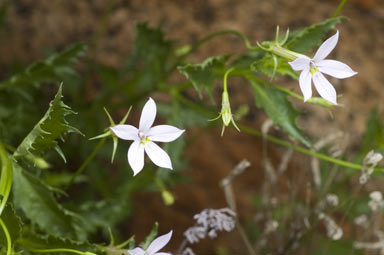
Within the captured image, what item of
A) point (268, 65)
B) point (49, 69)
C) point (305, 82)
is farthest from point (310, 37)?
point (49, 69)

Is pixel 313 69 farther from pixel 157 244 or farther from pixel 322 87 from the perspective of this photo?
pixel 157 244

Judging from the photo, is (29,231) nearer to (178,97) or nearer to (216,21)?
(178,97)

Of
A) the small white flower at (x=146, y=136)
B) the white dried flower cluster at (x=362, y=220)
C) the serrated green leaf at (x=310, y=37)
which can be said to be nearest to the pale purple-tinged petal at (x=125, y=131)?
the small white flower at (x=146, y=136)

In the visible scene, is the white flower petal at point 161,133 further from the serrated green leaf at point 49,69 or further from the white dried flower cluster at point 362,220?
the white dried flower cluster at point 362,220

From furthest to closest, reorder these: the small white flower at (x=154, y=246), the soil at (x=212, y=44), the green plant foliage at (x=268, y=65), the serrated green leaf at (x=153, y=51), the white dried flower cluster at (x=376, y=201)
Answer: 1. the soil at (x=212, y=44)
2. the serrated green leaf at (x=153, y=51)
3. the white dried flower cluster at (x=376, y=201)
4. the green plant foliage at (x=268, y=65)
5. the small white flower at (x=154, y=246)

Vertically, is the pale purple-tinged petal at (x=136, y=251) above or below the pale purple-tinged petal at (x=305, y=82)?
below

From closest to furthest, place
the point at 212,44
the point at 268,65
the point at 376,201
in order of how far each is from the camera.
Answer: the point at 268,65 → the point at 376,201 → the point at 212,44

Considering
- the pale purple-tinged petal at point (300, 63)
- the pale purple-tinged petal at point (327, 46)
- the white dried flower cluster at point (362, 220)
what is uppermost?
the pale purple-tinged petal at point (327, 46)
